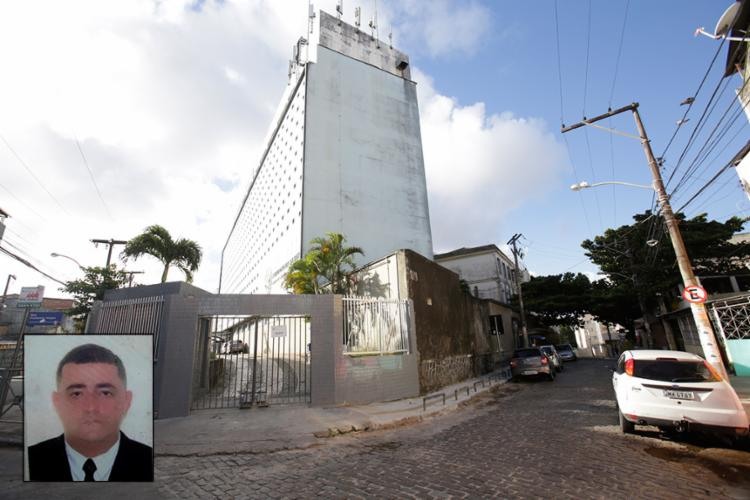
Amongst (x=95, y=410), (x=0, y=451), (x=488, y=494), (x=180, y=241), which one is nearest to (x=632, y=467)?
(x=488, y=494)

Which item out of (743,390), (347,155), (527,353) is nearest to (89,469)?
(743,390)

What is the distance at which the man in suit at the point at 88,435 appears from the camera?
98.8 inches

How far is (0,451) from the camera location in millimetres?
5949

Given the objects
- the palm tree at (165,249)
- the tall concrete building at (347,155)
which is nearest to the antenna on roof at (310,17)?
the tall concrete building at (347,155)

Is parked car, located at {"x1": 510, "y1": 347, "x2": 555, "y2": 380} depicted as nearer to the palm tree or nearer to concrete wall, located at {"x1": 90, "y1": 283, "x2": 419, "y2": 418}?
concrete wall, located at {"x1": 90, "y1": 283, "x2": 419, "y2": 418}

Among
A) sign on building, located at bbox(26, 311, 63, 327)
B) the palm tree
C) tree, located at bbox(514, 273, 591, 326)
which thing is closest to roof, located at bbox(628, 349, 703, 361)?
the palm tree

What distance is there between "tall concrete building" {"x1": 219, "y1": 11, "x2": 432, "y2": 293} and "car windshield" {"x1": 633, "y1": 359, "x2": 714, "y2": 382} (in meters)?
20.9

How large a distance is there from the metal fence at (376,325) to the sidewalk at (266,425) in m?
1.72

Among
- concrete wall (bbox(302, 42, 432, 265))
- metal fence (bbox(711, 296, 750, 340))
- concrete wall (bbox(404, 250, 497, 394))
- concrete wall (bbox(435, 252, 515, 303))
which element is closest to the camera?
concrete wall (bbox(404, 250, 497, 394))

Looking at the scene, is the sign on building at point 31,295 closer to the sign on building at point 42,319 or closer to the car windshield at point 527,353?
the sign on building at point 42,319

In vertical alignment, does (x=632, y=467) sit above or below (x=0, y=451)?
below

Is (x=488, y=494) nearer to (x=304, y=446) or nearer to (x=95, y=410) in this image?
(x=304, y=446)

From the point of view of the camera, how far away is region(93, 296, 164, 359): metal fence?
30.4 ft

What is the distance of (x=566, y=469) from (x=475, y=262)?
37757 millimetres
